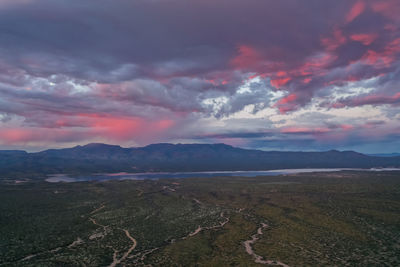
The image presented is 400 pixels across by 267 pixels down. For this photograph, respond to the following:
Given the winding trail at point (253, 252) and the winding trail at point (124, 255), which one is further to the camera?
the winding trail at point (124, 255)

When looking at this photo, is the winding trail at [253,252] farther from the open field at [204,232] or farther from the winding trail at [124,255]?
the winding trail at [124,255]

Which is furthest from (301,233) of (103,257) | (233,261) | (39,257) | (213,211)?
(39,257)

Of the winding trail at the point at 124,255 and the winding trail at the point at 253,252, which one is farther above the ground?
the winding trail at the point at 253,252

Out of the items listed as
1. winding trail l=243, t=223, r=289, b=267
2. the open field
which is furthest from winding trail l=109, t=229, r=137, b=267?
winding trail l=243, t=223, r=289, b=267

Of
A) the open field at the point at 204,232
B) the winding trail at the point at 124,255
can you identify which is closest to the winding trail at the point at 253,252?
the open field at the point at 204,232

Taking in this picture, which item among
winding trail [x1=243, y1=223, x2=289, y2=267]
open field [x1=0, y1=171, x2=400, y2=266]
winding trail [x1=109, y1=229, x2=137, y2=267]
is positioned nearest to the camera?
winding trail [x1=243, y1=223, x2=289, y2=267]

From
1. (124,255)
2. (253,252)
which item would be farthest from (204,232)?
(124,255)

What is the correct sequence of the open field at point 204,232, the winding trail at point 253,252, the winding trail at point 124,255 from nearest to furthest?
the winding trail at point 253,252
the winding trail at point 124,255
the open field at point 204,232

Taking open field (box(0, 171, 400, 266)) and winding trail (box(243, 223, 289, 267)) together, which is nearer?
winding trail (box(243, 223, 289, 267))

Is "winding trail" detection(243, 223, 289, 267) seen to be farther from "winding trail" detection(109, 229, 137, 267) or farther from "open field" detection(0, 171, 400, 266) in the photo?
"winding trail" detection(109, 229, 137, 267)
